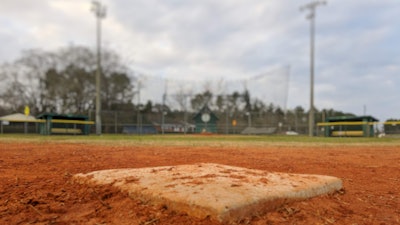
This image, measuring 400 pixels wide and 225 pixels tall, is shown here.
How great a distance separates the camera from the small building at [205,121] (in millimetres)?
33584

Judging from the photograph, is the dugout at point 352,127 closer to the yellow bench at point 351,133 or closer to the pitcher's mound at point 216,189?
the yellow bench at point 351,133

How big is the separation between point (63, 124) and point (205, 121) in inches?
577

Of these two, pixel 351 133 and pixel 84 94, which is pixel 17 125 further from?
pixel 351 133

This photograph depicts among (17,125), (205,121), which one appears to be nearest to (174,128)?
(205,121)

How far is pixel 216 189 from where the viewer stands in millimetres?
2502

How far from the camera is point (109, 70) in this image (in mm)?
36188

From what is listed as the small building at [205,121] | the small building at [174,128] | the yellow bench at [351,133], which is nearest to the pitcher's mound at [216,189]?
the yellow bench at [351,133]

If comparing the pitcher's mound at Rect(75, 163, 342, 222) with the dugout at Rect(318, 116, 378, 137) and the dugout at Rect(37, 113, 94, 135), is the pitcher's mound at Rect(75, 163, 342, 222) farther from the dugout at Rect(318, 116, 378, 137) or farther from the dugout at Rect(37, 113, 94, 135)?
the dugout at Rect(318, 116, 378, 137)

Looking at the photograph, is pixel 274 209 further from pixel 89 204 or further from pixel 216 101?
pixel 216 101

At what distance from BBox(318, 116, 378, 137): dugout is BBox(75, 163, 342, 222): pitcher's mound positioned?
22.6m

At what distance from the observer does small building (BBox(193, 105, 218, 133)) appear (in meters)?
33.6

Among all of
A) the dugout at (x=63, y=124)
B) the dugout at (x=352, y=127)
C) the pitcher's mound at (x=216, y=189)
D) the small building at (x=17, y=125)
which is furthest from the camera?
the small building at (x=17, y=125)

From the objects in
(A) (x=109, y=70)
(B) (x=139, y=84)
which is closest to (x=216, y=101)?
(B) (x=139, y=84)

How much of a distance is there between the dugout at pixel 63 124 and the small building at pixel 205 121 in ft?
39.6
